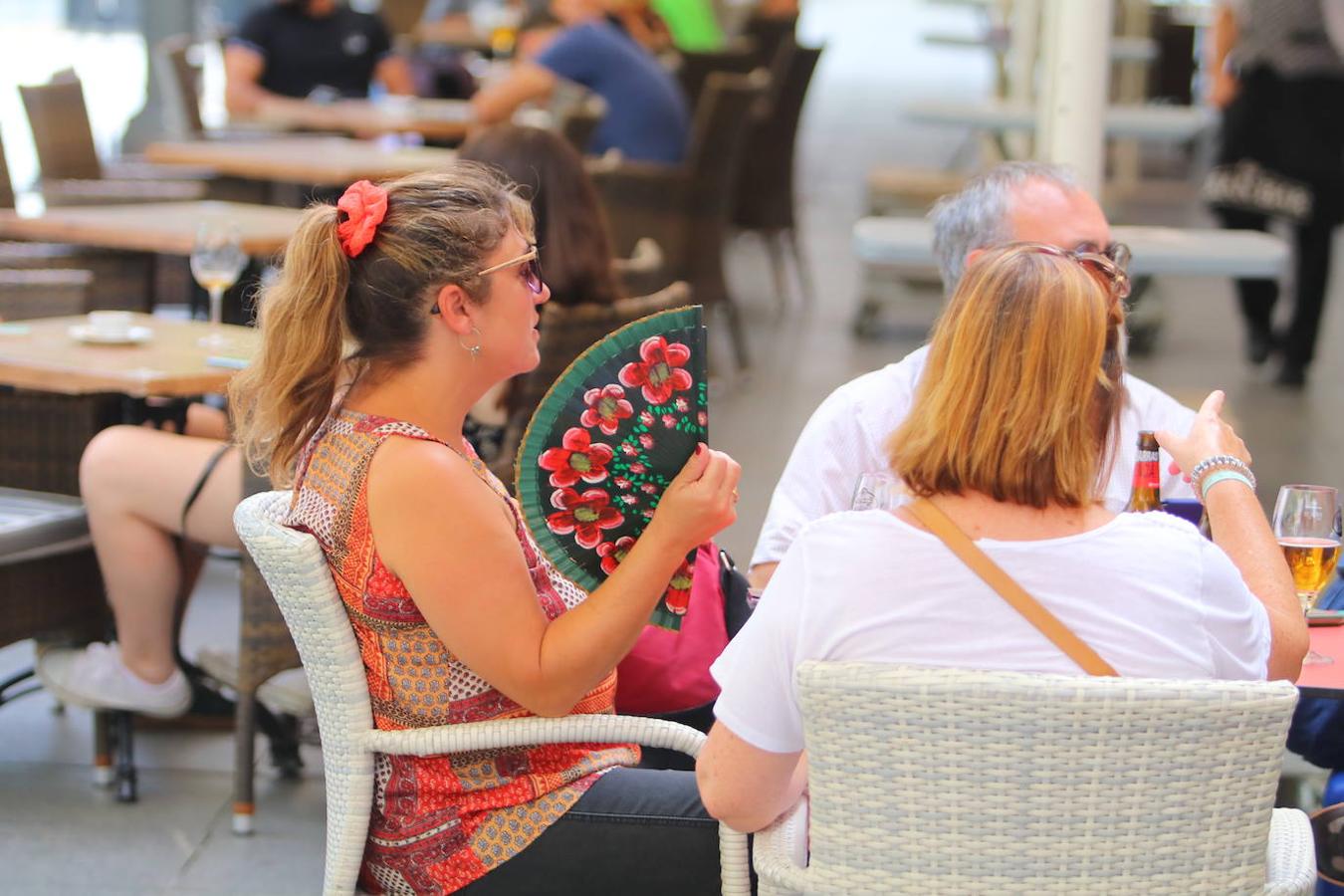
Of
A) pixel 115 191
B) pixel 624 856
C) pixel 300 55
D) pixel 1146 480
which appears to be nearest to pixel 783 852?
pixel 624 856

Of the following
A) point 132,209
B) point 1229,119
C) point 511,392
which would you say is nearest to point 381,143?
point 132,209

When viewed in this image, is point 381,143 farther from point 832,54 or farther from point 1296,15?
point 832,54

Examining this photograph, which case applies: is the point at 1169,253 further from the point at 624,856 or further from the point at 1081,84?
the point at 624,856

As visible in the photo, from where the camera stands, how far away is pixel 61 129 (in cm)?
617

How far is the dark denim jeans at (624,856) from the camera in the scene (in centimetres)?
189

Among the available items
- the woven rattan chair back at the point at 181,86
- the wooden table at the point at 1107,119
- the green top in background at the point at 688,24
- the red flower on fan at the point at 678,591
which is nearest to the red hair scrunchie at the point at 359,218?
the red flower on fan at the point at 678,591

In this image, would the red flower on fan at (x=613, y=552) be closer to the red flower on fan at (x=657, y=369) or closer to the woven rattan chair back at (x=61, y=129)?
the red flower on fan at (x=657, y=369)

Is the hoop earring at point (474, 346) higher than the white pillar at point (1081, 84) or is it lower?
lower

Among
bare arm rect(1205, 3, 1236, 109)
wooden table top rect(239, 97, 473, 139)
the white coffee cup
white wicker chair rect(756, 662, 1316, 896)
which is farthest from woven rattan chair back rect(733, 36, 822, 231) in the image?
white wicker chair rect(756, 662, 1316, 896)

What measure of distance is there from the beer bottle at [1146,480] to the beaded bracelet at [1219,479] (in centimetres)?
16

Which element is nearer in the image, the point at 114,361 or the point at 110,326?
the point at 114,361

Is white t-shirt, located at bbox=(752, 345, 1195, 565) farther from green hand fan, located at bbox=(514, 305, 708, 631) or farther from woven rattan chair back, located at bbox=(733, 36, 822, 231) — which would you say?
woven rattan chair back, located at bbox=(733, 36, 822, 231)

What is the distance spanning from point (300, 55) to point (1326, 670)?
22.8 ft

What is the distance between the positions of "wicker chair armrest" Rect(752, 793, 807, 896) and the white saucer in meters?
2.17
